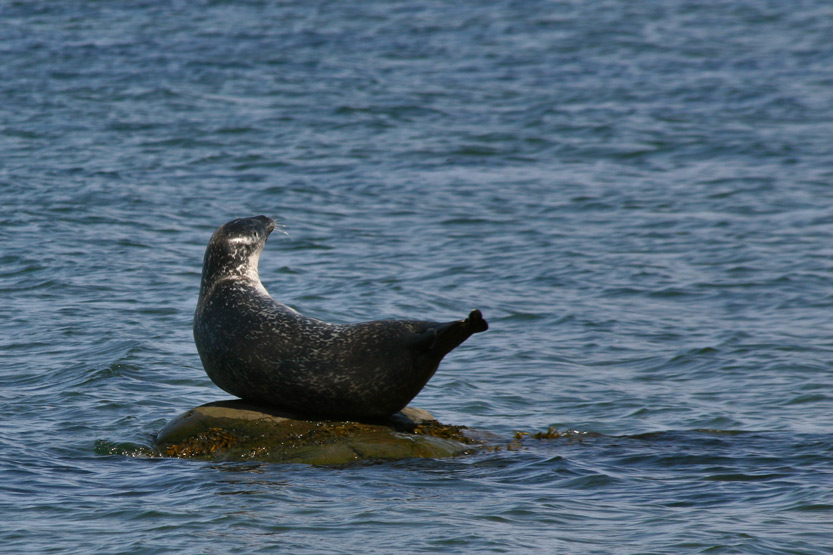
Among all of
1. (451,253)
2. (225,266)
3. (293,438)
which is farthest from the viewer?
(451,253)

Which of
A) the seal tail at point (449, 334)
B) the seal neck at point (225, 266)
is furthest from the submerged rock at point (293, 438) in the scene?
the seal neck at point (225, 266)

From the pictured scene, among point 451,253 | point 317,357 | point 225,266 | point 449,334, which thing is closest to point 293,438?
point 317,357

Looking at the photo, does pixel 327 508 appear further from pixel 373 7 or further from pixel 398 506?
pixel 373 7

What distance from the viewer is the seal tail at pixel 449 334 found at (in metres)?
6.96

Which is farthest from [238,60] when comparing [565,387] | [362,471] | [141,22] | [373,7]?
[362,471]

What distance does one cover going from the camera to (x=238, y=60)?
23.3 metres

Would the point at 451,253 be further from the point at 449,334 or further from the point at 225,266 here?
the point at 449,334

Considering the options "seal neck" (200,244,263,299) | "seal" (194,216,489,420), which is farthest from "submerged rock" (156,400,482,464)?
"seal neck" (200,244,263,299)

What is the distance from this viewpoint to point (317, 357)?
24.6 feet

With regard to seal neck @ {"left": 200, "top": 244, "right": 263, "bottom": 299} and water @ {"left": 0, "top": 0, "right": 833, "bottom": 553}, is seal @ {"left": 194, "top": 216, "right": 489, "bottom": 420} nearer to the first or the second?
seal neck @ {"left": 200, "top": 244, "right": 263, "bottom": 299}

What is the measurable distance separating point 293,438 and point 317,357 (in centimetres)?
53

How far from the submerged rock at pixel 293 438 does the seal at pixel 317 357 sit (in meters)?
0.14

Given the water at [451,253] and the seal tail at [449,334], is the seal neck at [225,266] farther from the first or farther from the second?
the seal tail at [449,334]

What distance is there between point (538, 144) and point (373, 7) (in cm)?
1147
